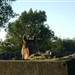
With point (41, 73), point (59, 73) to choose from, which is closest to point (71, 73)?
point (59, 73)

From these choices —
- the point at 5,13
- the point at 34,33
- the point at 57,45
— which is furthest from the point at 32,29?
the point at 5,13

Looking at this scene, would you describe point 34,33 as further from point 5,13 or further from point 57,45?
point 5,13

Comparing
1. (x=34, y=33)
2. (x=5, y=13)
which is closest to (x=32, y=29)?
(x=34, y=33)

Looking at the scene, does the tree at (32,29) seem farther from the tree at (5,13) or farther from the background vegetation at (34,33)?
the tree at (5,13)

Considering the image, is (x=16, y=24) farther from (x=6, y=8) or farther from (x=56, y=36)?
(x=6, y=8)

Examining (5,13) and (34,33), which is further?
(34,33)

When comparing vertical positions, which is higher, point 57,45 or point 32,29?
point 32,29

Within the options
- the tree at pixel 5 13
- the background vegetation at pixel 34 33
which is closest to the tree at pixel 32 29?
the background vegetation at pixel 34 33

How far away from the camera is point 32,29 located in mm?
81375

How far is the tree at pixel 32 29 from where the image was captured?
8094cm

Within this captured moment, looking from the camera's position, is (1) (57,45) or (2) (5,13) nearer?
(2) (5,13)

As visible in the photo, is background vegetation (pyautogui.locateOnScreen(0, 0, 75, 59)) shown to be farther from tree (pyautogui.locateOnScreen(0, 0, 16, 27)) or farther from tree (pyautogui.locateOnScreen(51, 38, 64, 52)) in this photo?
tree (pyautogui.locateOnScreen(0, 0, 16, 27))

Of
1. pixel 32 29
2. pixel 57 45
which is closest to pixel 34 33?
pixel 32 29

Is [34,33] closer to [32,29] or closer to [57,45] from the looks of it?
[32,29]
